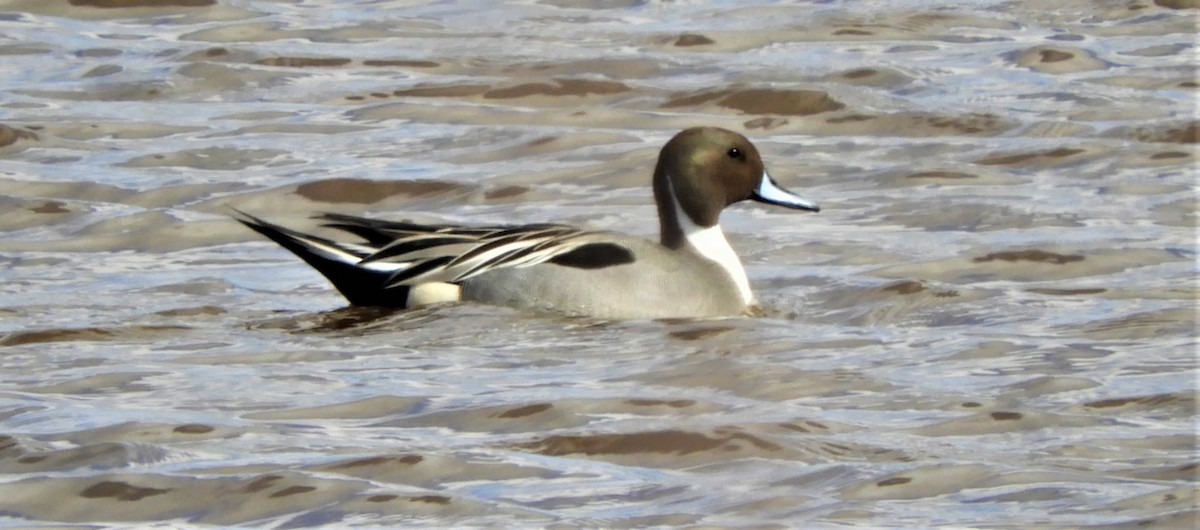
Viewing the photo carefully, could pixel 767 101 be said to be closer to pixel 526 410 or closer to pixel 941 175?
pixel 941 175

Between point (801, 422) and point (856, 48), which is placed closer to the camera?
point (801, 422)

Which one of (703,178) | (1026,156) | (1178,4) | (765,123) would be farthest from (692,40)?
(703,178)

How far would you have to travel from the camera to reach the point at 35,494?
209 inches

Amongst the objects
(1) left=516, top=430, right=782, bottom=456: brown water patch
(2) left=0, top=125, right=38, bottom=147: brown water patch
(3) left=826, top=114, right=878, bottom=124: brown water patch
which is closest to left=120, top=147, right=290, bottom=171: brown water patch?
(2) left=0, top=125, right=38, bottom=147: brown water patch

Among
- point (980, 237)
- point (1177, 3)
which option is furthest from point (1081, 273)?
point (1177, 3)

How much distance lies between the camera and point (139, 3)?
1327 cm

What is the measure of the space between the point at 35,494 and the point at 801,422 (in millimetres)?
1718

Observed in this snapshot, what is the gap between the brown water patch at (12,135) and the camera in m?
10.5

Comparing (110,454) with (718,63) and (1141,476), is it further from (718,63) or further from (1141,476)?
(718,63)

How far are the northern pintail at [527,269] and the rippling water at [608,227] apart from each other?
114mm

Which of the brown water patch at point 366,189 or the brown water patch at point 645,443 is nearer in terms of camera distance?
the brown water patch at point 645,443

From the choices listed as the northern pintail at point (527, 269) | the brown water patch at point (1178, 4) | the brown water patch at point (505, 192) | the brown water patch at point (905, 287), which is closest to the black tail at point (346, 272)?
the northern pintail at point (527, 269)

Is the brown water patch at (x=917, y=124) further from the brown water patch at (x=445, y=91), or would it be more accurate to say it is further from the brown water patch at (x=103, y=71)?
the brown water patch at (x=103, y=71)

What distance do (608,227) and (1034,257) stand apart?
5.50 feet
